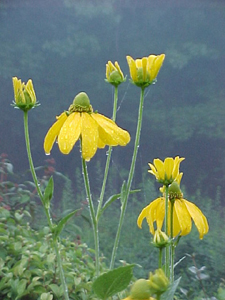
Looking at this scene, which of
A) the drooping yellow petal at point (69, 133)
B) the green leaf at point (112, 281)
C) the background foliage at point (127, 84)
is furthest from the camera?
the background foliage at point (127, 84)

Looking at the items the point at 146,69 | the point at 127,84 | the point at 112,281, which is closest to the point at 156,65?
the point at 146,69

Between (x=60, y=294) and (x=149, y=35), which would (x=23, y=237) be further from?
(x=149, y=35)

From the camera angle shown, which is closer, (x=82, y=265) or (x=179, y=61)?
(x=82, y=265)

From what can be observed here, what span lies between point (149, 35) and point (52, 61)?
1.19 feet

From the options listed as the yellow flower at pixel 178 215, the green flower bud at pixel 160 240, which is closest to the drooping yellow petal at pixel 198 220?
the yellow flower at pixel 178 215

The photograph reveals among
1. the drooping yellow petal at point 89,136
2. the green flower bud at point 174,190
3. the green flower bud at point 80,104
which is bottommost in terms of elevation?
the green flower bud at point 174,190

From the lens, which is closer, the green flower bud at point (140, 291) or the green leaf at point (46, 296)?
the green flower bud at point (140, 291)

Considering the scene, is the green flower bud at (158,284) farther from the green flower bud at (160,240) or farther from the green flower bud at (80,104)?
the green flower bud at (80,104)

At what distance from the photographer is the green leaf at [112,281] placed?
17.4 inches

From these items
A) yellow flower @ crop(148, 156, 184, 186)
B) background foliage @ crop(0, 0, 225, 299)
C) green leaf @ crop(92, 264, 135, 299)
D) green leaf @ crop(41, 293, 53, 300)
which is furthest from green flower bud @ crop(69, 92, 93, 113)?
background foliage @ crop(0, 0, 225, 299)

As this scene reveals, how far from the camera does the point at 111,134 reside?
1.86 feet

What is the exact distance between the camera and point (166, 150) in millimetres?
1805

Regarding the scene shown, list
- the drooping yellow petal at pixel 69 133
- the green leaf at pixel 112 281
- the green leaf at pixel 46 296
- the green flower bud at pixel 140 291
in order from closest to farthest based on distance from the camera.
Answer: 1. the green flower bud at pixel 140 291
2. the green leaf at pixel 112 281
3. the drooping yellow petal at pixel 69 133
4. the green leaf at pixel 46 296

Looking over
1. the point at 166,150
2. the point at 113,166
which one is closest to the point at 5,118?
the point at 113,166
